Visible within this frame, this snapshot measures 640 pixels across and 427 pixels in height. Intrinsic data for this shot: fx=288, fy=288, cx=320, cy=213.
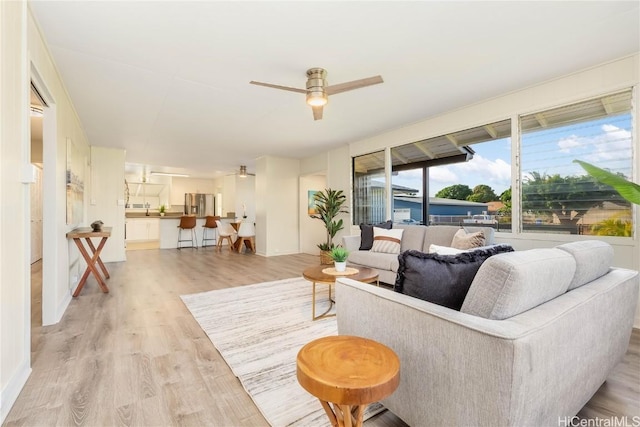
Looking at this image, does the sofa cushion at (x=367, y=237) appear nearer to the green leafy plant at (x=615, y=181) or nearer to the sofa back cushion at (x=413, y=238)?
the sofa back cushion at (x=413, y=238)

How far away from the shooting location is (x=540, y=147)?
3.28 m

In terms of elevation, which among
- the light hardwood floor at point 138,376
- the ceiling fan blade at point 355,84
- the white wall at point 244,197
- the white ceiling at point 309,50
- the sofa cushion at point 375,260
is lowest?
the light hardwood floor at point 138,376

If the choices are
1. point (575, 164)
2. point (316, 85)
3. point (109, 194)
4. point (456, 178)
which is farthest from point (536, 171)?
point (109, 194)

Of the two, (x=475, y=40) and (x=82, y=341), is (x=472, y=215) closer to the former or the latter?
(x=475, y=40)

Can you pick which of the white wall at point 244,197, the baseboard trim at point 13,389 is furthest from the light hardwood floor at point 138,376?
the white wall at point 244,197

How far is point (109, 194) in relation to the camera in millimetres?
5973

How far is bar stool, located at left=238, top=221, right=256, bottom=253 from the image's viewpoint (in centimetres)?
729

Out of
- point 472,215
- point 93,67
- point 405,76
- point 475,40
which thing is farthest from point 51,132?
point 472,215

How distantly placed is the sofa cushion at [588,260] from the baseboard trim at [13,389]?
9.29 feet

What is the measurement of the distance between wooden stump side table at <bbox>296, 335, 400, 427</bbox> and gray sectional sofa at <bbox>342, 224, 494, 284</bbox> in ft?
8.29

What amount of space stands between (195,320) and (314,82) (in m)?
2.56

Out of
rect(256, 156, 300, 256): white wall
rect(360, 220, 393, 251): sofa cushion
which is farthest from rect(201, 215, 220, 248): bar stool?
rect(360, 220, 393, 251): sofa cushion

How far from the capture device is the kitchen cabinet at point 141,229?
9.52m

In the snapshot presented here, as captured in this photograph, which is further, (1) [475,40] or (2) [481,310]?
(1) [475,40]
